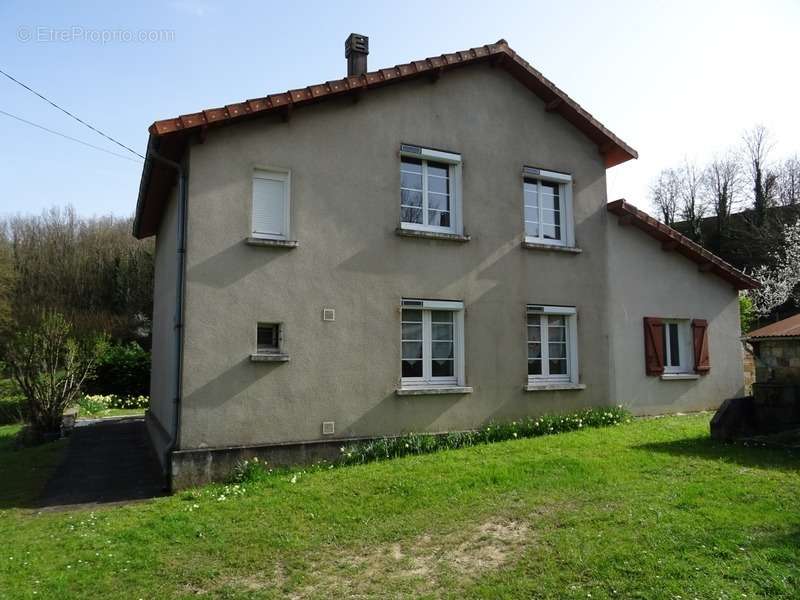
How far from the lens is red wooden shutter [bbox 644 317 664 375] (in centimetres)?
1264

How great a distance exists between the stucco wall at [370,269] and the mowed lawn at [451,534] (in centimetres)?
134

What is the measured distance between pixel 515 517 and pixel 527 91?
8.77 meters

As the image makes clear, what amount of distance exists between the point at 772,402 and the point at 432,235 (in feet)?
20.5

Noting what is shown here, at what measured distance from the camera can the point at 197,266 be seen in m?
8.49

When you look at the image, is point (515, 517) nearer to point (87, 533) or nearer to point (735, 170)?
point (87, 533)

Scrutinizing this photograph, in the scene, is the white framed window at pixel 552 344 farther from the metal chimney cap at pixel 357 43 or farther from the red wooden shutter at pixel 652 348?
the metal chimney cap at pixel 357 43

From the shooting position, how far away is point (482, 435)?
33.6ft

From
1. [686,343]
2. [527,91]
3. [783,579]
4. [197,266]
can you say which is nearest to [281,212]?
[197,266]

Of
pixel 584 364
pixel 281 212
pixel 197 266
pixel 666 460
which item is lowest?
pixel 666 460

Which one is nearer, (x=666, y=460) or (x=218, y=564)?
(x=218, y=564)

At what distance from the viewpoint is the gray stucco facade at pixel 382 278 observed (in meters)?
8.64

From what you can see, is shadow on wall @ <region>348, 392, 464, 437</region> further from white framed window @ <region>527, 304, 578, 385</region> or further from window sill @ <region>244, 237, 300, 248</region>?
window sill @ <region>244, 237, 300, 248</region>

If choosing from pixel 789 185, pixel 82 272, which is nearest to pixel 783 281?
pixel 789 185

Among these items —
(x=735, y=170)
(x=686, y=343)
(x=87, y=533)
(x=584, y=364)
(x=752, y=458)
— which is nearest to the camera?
(x=87, y=533)
